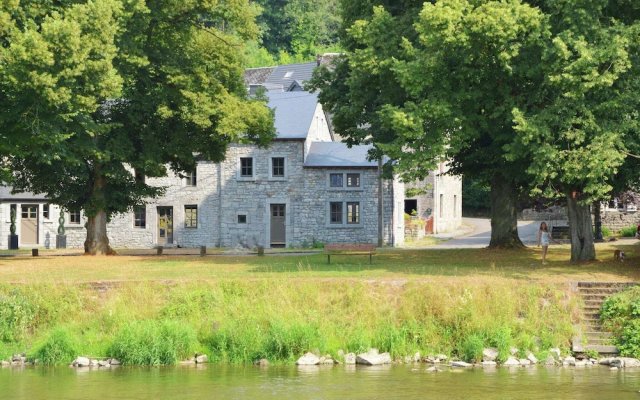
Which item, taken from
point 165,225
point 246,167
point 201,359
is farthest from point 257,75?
point 201,359

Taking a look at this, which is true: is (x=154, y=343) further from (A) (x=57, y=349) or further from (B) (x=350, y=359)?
(B) (x=350, y=359)

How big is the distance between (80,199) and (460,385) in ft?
82.6

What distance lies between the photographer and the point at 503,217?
145ft

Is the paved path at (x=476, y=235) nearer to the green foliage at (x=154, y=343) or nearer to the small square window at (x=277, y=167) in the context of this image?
the small square window at (x=277, y=167)

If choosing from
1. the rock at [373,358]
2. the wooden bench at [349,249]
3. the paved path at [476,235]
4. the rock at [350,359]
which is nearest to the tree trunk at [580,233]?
the wooden bench at [349,249]

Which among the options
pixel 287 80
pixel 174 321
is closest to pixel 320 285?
pixel 174 321

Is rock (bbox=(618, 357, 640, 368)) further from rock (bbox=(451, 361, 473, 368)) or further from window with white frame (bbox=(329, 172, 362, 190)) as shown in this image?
window with white frame (bbox=(329, 172, 362, 190))

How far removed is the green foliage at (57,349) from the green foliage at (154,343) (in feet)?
3.06

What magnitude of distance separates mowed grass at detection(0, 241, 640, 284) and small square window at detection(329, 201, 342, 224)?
1260cm

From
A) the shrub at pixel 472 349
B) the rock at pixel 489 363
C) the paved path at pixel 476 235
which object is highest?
the paved path at pixel 476 235

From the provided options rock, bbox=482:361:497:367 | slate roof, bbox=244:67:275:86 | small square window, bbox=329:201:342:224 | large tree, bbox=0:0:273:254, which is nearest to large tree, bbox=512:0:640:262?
rock, bbox=482:361:497:367

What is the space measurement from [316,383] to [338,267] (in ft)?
39.7

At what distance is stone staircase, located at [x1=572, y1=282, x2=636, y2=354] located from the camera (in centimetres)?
2631

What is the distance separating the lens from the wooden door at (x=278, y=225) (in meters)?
57.2
